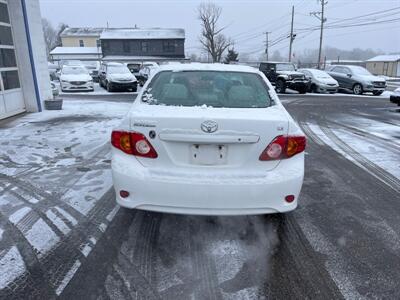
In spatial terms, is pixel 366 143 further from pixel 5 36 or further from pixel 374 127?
pixel 5 36

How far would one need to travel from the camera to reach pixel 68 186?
4.63 m

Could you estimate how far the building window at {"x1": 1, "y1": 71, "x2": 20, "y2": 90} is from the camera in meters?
9.77

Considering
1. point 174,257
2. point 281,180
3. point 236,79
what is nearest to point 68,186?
point 174,257

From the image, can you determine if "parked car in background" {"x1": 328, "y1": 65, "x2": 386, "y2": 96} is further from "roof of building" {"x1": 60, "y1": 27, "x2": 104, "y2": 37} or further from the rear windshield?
"roof of building" {"x1": 60, "y1": 27, "x2": 104, "y2": 37}

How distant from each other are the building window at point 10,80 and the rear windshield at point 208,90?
7.87 m

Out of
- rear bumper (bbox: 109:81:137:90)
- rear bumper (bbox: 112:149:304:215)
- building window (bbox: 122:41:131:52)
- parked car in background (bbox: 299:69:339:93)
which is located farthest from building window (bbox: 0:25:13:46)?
building window (bbox: 122:41:131:52)

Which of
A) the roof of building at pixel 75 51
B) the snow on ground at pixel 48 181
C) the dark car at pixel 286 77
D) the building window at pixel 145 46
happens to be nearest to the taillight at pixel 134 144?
the snow on ground at pixel 48 181

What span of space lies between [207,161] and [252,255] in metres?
0.97

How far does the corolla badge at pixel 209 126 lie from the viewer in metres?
2.83

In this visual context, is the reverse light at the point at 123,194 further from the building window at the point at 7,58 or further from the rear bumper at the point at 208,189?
the building window at the point at 7,58

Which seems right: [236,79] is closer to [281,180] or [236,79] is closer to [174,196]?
[281,180]

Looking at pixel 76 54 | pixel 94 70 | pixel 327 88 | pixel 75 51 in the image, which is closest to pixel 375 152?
pixel 327 88

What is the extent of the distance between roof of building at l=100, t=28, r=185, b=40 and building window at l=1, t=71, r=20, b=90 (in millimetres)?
42709

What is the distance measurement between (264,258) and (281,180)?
725 mm
